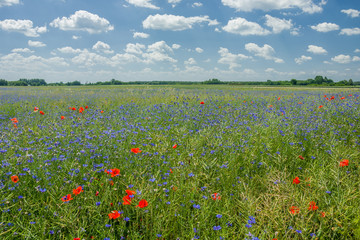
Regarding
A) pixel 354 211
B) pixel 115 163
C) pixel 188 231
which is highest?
pixel 115 163

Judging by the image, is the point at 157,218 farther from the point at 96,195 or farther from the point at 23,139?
the point at 23,139

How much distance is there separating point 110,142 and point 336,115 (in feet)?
21.6

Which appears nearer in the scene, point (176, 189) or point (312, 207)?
point (312, 207)

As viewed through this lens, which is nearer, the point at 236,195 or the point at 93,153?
the point at 236,195

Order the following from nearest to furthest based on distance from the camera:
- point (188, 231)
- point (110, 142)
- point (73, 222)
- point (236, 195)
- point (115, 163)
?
point (73, 222) < point (188, 231) < point (236, 195) < point (115, 163) < point (110, 142)

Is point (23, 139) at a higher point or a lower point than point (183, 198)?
higher

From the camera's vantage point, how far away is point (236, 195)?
2.67 m

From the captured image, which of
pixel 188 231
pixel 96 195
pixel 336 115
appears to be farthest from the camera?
pixel 336 115

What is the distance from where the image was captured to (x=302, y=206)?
2.06 meters

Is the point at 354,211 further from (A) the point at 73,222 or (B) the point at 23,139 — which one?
(B) the point at 23,139

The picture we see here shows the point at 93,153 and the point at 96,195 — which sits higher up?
the point at 93,153

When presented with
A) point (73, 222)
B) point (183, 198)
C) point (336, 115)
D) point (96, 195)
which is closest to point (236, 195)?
point (183, 198)

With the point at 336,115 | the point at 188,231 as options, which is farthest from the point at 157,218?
the point at 336,115

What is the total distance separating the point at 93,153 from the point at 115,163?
46 cm
